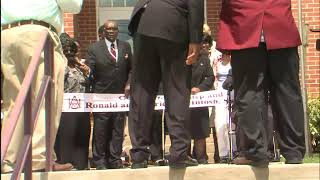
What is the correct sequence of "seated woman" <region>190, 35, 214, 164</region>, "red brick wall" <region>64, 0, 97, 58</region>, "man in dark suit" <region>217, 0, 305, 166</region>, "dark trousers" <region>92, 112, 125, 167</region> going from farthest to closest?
"red brick wall" <region>64, 0, 97, 58</region>
"seated woman" <region>190, 35, 214, 164</region>
"dark trousers" <region>92, 112, 125, 167</region>
"man in dark suit" <region>217, 0, 305, 166</region>

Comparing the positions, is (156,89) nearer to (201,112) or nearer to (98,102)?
(98,102)

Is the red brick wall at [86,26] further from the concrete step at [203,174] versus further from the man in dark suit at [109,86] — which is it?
the concrete step at [203,174]

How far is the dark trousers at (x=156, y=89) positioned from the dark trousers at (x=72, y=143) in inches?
110

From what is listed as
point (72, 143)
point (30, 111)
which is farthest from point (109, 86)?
point (30, 111)

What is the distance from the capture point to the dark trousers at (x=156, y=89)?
505 cm

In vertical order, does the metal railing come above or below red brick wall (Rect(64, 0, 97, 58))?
below

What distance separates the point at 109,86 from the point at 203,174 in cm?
348

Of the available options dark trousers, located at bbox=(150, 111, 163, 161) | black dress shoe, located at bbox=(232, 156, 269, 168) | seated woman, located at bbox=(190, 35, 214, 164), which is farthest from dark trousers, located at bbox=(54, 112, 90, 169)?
black dress shoe, located at bbox=(232, 156, 269, 168)

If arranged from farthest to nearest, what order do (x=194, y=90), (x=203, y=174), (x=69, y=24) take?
(x=69, y=24) < (x=194, y=90) < (x=203, y=174)

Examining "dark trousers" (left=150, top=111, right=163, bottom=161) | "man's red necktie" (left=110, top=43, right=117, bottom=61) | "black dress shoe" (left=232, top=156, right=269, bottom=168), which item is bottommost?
"black dress shoe" (left=232, top=156, right=269, bottom=168)

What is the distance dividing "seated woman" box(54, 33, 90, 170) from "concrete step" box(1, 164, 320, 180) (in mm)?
2959

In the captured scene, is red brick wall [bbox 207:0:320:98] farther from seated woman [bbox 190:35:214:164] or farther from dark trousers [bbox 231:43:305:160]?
dark trousers [bbox 231:43:305:160]

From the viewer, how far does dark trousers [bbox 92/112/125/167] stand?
A: 7961mm

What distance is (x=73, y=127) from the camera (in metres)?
8.22
